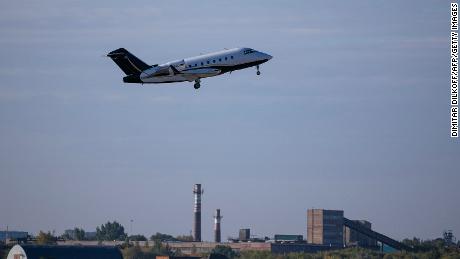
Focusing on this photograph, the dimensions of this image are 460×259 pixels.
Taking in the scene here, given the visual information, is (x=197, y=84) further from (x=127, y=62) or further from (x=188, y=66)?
(x=127, y=62)

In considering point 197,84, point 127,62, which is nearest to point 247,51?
point 197,84

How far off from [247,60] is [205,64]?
7.54m

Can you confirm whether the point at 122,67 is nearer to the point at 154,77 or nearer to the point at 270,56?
the point at 154,77

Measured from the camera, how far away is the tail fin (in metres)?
186

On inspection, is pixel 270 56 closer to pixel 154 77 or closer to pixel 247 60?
pixel 247 60

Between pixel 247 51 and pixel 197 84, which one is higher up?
pixel 247 51

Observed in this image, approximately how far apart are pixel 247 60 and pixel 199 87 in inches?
394

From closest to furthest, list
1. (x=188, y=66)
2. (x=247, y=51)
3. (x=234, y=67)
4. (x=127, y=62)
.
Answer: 1. (x=188, y=66)
2. (x=234, y=67)
3. (x=127, y=62)
4. (x=247, y=51)

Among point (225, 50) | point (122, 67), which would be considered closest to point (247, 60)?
point (225, 50)

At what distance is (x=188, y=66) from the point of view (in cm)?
18325

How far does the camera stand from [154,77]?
182750 mm

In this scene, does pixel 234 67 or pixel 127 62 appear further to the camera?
pixel 127 62

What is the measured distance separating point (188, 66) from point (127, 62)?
10.6 m

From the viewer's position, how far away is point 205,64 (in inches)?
7249
